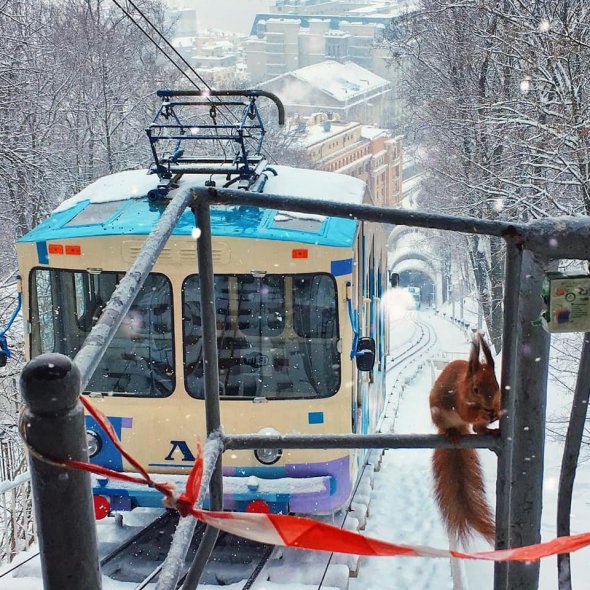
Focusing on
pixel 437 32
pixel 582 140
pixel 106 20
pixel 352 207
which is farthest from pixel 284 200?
pixel 106 20

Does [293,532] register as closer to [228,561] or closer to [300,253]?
[300,253]

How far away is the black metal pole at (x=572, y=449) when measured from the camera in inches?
82.0

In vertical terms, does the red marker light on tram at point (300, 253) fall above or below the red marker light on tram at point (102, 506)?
above

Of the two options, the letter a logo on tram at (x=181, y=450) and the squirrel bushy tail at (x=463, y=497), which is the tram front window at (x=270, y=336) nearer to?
the letter a logo on tram at (x=181, y=450)

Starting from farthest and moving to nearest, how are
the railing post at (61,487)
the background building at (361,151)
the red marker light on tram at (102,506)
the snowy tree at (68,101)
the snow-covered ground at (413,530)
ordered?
the background building at (361,151) < the snowy tree at (68,101) < the snow-covered ground at (413,530) < the red marker light on tram at (102,506) < the railing post at (61,487)

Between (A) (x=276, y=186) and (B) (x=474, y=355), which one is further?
(A) (x=276, y=186)

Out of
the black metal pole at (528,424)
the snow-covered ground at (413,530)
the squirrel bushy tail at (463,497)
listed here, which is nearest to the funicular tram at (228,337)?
the snow-covered ground at (413,530)

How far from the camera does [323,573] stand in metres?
6.24

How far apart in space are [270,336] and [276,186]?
64.5 inches

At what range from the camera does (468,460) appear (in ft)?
9.52

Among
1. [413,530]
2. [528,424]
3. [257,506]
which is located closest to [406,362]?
[413,530]

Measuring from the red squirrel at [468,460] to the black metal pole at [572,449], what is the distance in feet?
1.52

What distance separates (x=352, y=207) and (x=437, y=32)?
20.4 m

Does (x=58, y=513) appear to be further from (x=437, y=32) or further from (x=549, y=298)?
(x=437, y=32)
